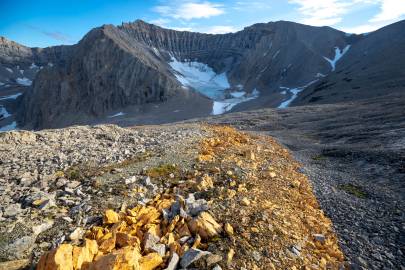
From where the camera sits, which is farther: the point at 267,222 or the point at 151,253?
the point at 267,222

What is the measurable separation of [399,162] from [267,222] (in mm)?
15440

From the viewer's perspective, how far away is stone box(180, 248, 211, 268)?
31.6ft

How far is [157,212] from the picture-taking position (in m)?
12.4

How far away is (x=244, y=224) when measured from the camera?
11.8m

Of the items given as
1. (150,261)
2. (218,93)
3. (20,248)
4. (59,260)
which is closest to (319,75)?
(218,93)

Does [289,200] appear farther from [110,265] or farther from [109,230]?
[110,265]

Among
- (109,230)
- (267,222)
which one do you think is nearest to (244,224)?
(267,222)

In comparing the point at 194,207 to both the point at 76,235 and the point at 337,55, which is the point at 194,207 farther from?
the point at 337,55

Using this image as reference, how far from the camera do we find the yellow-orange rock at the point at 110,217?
1166 cm

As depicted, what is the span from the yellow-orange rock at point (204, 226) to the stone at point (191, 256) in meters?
1.03

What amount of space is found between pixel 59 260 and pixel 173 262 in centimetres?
289

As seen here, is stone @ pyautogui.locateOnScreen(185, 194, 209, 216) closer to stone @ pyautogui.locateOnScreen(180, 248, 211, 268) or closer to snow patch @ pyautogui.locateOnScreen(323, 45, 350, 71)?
stone @ pyautogui.locateOnScreen(180, 248, 211, 268)

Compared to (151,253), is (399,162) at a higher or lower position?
lower

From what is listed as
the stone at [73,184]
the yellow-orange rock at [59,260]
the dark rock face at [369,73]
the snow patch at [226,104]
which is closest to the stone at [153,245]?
the yellow-orange rock at [59,260]
